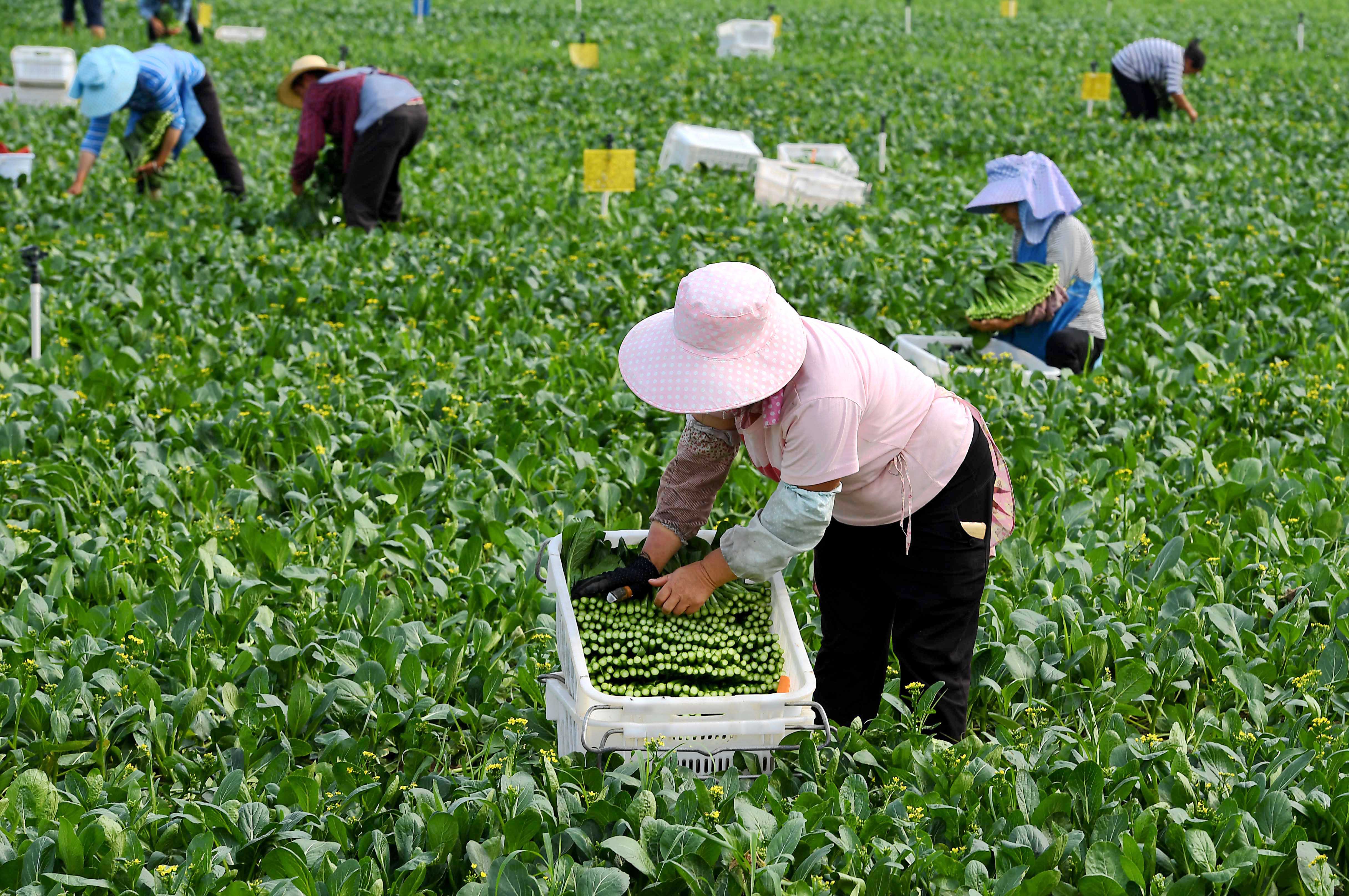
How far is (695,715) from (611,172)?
6.03 m

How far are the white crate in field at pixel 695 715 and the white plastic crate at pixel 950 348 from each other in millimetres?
2922

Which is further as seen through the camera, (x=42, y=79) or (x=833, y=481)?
(x=42, y=79)

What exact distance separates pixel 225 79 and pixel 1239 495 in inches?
507

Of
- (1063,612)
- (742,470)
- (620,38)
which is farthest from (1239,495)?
(620,38)

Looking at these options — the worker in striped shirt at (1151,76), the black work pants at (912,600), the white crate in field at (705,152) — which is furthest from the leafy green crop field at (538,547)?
the worker in striped shirt at (1151,76)

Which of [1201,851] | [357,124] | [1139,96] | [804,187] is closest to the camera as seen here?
[1201,851]

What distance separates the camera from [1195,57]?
44.0ft

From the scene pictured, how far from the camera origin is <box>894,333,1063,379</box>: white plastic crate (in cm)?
560

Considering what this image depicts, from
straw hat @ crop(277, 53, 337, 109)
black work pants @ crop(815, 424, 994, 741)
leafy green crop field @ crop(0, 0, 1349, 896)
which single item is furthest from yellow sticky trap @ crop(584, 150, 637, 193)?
black work pants @ crop(815, 424, 994, 741)

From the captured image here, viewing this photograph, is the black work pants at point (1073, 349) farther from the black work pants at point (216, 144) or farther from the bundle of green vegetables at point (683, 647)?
the black work pants at point (216, 144)

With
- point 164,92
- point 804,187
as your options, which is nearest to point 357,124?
point 164,92

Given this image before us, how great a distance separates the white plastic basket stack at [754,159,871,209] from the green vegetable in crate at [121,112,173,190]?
4096mm

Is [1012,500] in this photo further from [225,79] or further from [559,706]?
[225,79]

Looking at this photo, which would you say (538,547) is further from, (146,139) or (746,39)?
(746,39)
